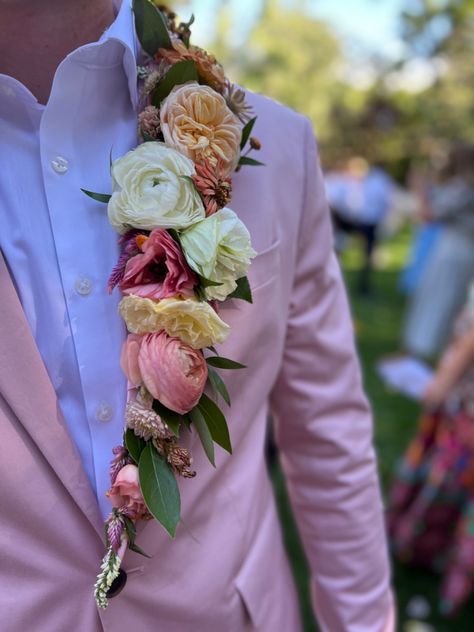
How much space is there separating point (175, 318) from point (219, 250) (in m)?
0.13

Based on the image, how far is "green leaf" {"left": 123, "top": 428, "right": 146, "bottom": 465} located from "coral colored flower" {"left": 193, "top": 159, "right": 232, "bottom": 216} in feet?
1.25

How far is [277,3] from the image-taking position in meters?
23.6

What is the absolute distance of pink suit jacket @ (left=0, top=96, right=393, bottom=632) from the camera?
1.08 meters

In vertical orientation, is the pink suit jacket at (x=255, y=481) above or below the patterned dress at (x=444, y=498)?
above

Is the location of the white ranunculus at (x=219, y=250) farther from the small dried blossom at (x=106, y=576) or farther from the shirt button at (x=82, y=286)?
the small dried blossom at (x=106, y=576)

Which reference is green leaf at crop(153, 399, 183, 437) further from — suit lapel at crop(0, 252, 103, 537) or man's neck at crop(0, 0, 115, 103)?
man's neck at crop(0, 0, 115, 103)

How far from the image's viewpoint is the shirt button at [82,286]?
109 cm

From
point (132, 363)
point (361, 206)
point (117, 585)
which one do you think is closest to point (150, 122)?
point (132, 363)

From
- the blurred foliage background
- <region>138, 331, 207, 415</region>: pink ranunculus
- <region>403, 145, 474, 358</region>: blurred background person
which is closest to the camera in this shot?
<region>138, 331, 207, 415</region>: pink ranunculus

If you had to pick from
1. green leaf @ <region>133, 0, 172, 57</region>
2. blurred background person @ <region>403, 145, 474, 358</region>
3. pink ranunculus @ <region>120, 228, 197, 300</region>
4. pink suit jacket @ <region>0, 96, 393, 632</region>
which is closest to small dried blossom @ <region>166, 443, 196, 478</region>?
pink suit jacket @ <region>0, 96, 393, 632</region>

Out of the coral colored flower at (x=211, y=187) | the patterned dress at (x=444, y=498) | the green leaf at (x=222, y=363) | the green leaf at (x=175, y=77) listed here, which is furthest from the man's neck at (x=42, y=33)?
the patterned dress at (x=444, y=498)

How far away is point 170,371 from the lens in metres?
1.03

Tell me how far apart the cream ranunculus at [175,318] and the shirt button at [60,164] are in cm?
24

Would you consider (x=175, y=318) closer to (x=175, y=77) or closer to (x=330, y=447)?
(x=175, y=77)
